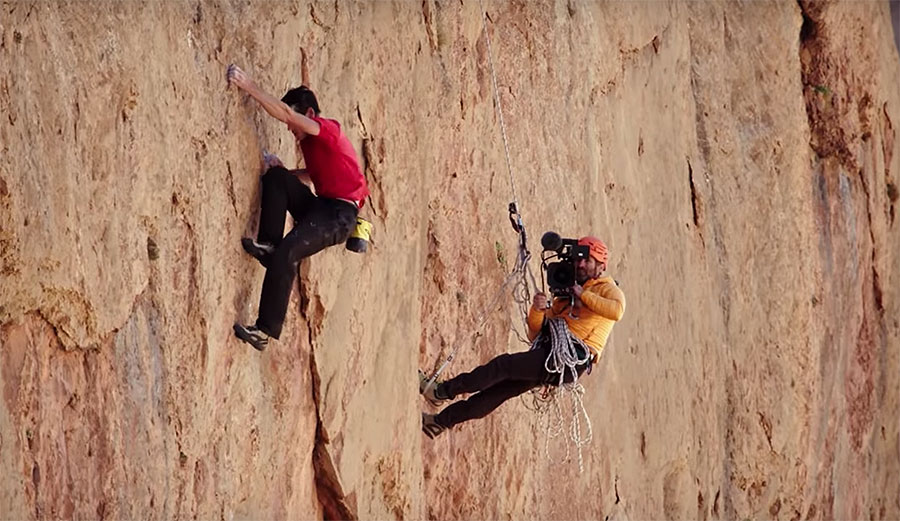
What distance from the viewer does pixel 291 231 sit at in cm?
1091

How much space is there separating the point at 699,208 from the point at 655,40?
6.47 ft

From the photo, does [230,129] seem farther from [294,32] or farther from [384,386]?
[384,386]

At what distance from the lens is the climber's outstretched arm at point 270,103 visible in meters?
10.5

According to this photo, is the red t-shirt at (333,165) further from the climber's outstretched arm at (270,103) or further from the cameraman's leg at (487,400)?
the cameraman's leg at (487,400)

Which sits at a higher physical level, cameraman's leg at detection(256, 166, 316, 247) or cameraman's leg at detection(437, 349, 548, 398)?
cameraman's leg at detection(256, 166, 316, 247)

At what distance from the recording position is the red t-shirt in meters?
11.0

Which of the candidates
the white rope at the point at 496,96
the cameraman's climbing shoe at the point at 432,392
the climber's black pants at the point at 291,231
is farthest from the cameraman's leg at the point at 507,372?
the climber's black pants at the point at 291,231

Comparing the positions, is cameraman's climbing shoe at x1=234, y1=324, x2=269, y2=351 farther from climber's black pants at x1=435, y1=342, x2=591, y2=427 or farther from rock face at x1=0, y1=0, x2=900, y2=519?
climber's black pants at x1=435, y1=342, x2=591, y2=427

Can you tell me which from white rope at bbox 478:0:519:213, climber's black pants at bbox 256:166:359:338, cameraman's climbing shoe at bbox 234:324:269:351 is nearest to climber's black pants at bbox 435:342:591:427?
white rope at bbox 478:0:519:213

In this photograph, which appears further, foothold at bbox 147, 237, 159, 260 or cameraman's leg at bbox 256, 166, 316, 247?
cameraman's leg at bbox 256, 166, 316, 247

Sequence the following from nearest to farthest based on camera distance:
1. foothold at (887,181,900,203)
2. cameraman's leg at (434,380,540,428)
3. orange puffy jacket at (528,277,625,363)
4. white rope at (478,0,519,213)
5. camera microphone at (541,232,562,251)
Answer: camera microphone at (541,232,562,251), orange puffy jacket at (528,277,625,363), cameraman's leg at (434,380,540,428), white rope at (478,0,519,213), foothold at (887,181,900,203)

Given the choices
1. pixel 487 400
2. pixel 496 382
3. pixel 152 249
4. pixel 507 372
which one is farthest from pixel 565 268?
pixel 152 249

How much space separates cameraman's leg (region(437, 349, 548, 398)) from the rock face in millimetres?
506

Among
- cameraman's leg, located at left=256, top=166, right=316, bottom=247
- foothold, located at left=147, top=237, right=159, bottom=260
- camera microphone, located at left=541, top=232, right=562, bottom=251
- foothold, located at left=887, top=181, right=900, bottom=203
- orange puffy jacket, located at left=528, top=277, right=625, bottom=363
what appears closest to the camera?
foothold, located at left=147, top=237, right=159, bottom=260
